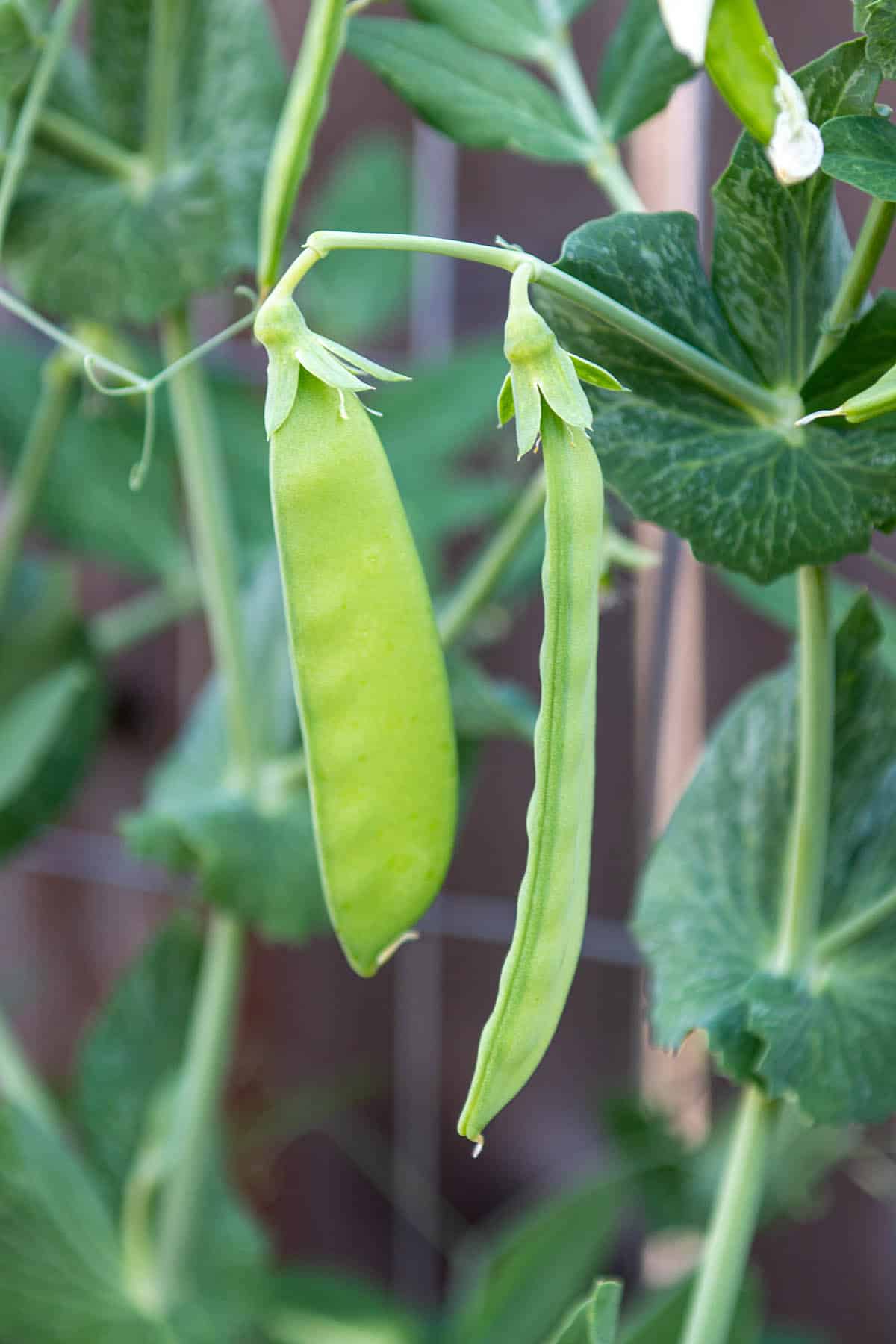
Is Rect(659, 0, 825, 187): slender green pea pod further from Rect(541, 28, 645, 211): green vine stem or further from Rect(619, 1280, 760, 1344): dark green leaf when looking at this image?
Rect(619, 1280, 760, 1344): dark green leaf

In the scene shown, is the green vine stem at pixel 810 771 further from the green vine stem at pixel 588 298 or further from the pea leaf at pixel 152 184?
the pea leaf at pixel 152 184

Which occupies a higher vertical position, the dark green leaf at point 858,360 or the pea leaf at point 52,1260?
the dark green leaf at point 858,360

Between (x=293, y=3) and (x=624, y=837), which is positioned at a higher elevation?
(x=293, y=3)

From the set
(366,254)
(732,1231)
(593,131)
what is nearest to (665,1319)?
(732,1231)

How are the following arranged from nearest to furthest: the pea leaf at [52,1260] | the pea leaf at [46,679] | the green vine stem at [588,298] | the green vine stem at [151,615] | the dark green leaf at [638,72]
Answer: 1. the green vine stem at [588,298]
2. the dark green leaf at [638,72]
3. the pea leaf at [52,1260]
4. the pea leaf at [46,679]
5. the green vine stem at [151,615]

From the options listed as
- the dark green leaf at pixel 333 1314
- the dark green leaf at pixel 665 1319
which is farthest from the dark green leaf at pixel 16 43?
the dark green leaf at pixel 333 1314

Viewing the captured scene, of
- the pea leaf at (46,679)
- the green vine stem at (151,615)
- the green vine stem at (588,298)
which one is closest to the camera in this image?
the green vine stem at (588,298)

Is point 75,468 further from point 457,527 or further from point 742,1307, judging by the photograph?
point 742,1307

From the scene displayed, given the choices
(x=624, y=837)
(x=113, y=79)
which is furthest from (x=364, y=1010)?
(x=113, y=79)
